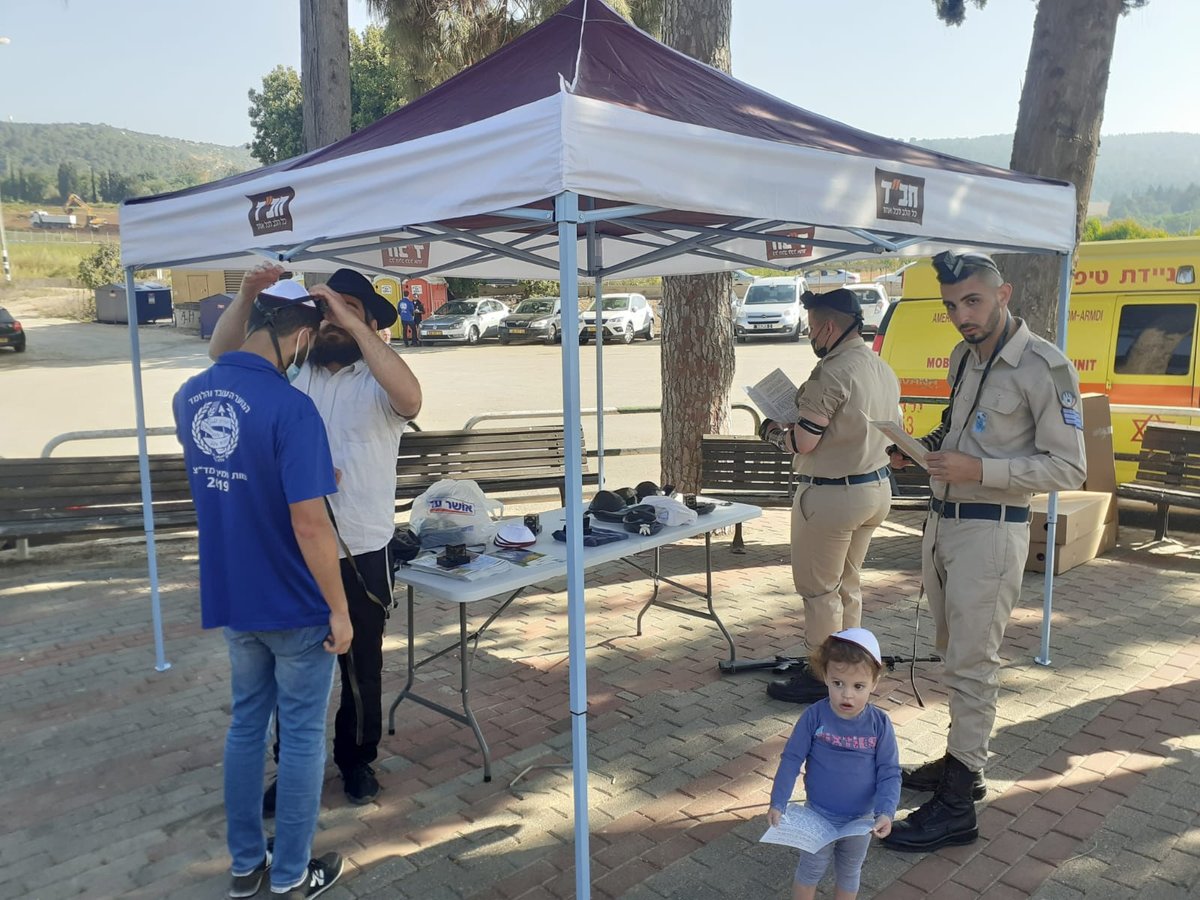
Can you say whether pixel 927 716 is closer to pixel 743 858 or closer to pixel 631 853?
pixel 743 858

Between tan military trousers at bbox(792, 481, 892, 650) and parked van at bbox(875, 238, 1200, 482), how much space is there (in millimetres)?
4500

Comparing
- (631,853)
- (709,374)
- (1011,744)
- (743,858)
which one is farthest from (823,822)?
(709,374)

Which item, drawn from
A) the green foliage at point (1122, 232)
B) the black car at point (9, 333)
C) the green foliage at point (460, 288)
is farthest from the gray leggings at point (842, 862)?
the green foliage at point (460, 288)

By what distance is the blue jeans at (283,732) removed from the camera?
261cm

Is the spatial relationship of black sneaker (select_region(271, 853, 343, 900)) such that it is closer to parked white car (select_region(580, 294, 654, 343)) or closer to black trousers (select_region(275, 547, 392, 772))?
black trousers (select_region(275, 547, 392, 772))

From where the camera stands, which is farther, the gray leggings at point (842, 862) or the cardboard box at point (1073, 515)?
the cardboard box at point (1073, 515)

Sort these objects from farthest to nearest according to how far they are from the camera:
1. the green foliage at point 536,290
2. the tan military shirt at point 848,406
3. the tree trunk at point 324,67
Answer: the green foliage at point 536,290 < the tree trunk at point 324,67 < the tan military shirt at point 848,406

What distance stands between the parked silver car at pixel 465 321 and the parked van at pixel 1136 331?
23454mm

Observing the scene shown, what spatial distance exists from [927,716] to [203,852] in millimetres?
3052

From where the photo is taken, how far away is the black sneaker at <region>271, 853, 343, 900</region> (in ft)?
8.99

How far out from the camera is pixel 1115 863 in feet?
9.46

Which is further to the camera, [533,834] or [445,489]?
[445,489]

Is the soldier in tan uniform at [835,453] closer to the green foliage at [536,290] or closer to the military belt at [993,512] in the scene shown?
the military belt at [993,512]

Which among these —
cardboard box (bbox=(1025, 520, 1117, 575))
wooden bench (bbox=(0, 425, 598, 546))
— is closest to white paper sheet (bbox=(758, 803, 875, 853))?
cardboard box (bbox=(1025, 520, 1117, 575))
